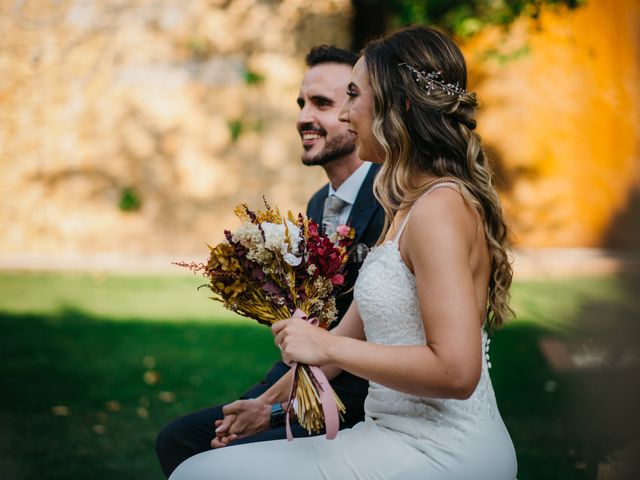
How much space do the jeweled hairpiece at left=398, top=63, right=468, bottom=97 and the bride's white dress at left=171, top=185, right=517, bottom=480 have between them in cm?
52

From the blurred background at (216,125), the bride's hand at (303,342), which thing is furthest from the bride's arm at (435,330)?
the blurred background at (216,125)

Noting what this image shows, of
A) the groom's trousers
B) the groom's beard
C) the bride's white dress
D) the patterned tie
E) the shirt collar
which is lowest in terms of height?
the groom's trousers

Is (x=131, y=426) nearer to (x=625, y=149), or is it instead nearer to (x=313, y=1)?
(x=313, y=1)

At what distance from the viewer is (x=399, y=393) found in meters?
2.25

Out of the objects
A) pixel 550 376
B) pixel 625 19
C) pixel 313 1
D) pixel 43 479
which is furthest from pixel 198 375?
pixel 625 19

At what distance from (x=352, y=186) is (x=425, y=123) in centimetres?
127

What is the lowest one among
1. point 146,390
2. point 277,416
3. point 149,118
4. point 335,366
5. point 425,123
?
point 146,390

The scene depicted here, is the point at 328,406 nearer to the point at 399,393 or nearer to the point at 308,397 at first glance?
the point at 308,397

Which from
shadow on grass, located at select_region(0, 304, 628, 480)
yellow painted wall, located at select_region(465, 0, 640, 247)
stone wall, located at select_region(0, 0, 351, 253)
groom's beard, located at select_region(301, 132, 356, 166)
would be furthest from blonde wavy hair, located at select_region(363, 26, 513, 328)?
yellow painted wall, located at select_region(465, 0, 640, 247)

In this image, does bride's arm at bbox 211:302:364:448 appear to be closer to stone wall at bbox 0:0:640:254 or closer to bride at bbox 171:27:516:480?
bride at bbox 171:27:516:480

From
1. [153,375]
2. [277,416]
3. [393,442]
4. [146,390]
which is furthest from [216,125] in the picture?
[393,442]

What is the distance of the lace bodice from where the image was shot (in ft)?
7.14

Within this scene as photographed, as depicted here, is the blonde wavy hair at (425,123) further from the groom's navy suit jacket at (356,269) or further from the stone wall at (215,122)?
the stone wall at (215,122)

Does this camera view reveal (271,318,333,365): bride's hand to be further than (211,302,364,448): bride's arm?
No
